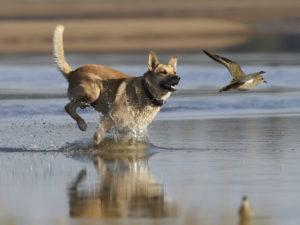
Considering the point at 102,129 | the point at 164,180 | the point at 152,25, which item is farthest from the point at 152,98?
the point at 152,25

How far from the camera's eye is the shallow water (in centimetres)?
816

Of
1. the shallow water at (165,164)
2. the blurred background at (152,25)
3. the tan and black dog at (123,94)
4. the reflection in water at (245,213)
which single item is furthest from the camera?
the blurred background at (152,25)

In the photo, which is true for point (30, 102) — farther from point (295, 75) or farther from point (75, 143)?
point (295, 75)

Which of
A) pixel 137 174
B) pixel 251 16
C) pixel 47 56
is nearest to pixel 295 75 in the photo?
pixel 47 56

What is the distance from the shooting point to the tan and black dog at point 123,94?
11703 mm

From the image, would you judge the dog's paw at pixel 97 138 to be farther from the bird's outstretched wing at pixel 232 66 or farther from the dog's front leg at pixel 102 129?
the bird's outstretched wing at pixel 232 66

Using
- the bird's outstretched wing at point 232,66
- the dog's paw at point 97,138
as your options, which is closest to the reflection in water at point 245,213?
the bird's outstretched wing at point 232,66

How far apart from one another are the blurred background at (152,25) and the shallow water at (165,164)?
1360cm

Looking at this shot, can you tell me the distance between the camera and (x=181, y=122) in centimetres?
1384

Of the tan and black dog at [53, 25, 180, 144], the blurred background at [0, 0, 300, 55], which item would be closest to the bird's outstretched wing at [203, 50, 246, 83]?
the tan and black dog at [53, 25, 180, 144]

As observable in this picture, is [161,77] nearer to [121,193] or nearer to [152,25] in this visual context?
[121,193]

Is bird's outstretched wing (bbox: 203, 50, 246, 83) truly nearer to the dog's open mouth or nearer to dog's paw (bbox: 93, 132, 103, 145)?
the dog's open mouth

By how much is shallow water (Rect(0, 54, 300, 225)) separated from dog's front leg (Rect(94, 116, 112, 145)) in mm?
127

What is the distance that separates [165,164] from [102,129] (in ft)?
4.74
